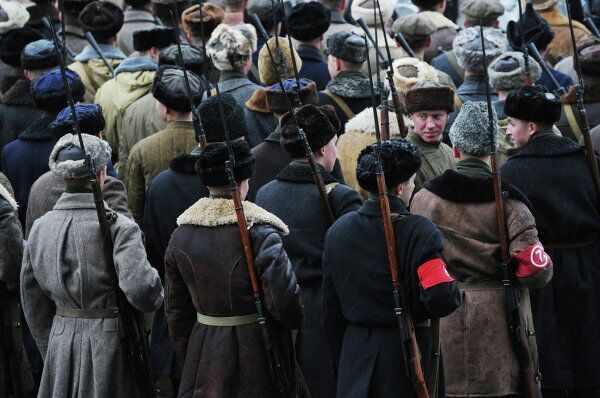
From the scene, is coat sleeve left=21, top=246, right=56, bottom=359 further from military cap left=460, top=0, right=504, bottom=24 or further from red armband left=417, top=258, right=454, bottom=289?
military cap left=460, top=0, right=504, bottom=24

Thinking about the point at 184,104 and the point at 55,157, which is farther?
the point at 184,104

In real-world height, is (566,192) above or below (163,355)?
above

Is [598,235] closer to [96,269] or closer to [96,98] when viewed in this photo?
[96,269]

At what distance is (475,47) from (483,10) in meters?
1.87

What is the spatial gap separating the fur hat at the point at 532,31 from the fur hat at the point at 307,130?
3.36 meters

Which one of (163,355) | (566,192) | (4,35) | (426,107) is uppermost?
(4,35)

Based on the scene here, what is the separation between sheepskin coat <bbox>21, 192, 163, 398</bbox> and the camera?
20.5 ft

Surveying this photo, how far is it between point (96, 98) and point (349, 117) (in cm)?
185

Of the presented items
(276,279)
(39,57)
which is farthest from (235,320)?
(39,57)

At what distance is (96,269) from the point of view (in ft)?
20.6

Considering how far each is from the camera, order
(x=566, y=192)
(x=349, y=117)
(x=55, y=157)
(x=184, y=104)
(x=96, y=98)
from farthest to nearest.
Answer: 1. (x=96, y=98)
2. (x=349, y=117)
3. (x=184, y=104)
4. (x=566, y=192)
5. (x=55, y=157)

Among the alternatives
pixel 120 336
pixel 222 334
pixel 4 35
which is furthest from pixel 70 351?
pixel 4 35

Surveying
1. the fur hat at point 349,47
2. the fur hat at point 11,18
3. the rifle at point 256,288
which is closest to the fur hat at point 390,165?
the rifle at point 256,288

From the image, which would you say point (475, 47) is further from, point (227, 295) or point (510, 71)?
point (227, 295)
